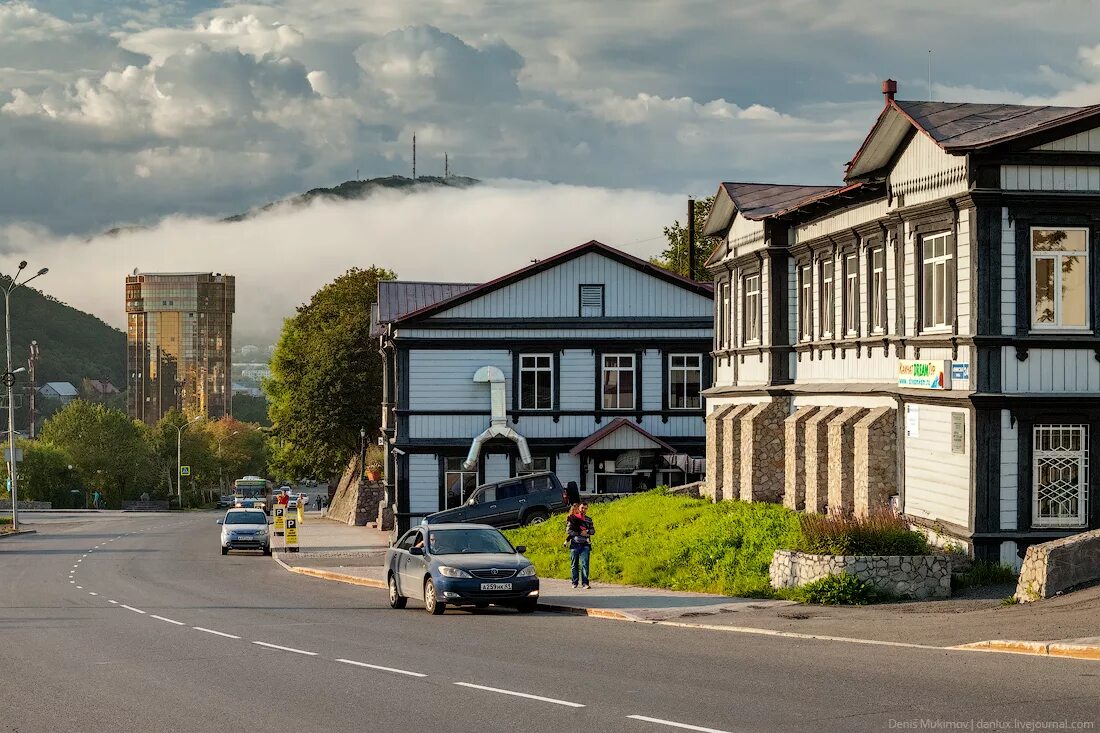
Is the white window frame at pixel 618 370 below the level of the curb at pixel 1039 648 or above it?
above

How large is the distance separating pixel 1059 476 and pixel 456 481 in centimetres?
2822

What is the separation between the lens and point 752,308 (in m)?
36.8

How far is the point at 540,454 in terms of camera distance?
5003 centimetres

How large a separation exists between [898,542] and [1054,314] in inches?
186

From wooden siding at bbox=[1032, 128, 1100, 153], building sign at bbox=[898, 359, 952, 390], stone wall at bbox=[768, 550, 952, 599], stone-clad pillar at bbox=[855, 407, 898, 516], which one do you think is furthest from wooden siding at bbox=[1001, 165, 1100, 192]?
stone wall at bbox=[768, 550, 952, 599]

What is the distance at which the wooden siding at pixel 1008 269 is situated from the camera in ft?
76.7

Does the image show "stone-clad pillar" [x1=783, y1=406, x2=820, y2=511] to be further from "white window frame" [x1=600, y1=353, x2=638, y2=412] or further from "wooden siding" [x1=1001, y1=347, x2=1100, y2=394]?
"white window frame" [x1=600, y1=353, x2=638, y2=412]

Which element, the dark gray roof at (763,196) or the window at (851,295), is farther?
the dark gray roof at (763,196)

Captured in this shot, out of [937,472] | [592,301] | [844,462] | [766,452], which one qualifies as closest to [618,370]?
[592,301]

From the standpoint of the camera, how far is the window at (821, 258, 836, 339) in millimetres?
31875

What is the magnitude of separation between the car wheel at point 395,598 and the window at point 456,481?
23.0 m

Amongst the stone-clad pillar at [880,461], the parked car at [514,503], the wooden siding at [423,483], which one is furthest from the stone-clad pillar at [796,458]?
the wooden siding at [423,483]

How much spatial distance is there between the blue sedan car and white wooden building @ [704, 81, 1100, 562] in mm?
7373

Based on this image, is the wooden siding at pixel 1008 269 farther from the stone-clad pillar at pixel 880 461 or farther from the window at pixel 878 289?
the window at pixel 878 289
